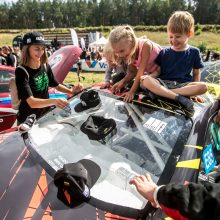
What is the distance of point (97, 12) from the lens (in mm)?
102312

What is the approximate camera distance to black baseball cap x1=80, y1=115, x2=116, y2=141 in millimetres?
2291

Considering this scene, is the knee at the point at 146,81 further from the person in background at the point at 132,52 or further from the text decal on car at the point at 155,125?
the text decal on car at the point at 155,125


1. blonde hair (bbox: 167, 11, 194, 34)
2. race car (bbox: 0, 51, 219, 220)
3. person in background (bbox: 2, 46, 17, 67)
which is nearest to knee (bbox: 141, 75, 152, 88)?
race car (bbox: 0, 51, 219, 220)

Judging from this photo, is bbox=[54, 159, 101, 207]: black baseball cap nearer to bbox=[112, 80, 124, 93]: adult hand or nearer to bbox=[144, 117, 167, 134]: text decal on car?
bbox=[144, 117, 167, 134]: text decal on car

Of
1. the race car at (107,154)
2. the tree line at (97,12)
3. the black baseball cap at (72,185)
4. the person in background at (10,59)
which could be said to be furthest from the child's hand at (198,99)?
the tree line at (97,12)

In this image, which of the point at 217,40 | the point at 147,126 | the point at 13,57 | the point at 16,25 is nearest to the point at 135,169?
the point at 147,126

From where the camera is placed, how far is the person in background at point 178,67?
2230 millimetres

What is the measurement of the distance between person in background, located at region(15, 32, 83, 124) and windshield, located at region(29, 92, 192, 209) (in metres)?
0.22

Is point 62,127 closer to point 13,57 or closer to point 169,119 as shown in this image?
point 169,119

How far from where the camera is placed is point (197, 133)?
6.06ft

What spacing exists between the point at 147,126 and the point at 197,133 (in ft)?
1.41

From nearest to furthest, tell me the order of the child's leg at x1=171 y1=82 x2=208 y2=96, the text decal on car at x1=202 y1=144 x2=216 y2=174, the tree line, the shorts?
the text decal on car at x1=202 y1=144 x2=216 y2=174 < the child's leg at x1=171 y1=82 x2=208 y2=96 < the shorts < the tree line

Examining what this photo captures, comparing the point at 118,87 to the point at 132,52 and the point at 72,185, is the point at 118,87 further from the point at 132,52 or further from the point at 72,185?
the point at 72,185

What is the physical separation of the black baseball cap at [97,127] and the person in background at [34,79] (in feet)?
1.17
